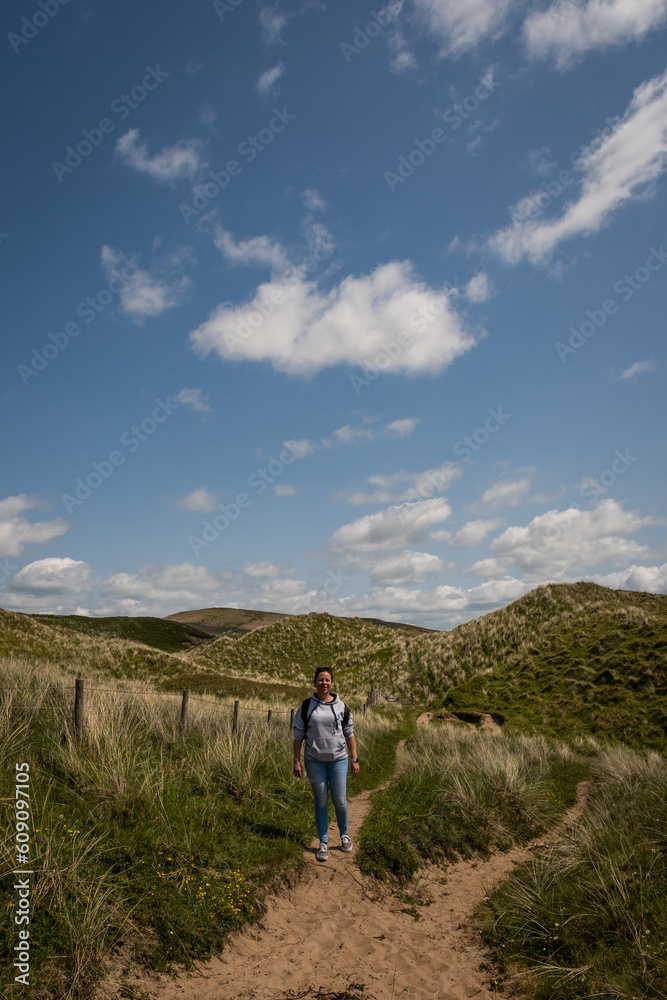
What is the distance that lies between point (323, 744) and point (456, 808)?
364 centimetres

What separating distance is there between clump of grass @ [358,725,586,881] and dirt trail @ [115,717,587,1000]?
20.6 inches

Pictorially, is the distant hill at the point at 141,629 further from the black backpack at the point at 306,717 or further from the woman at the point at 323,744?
the black backpack at the point at 306,717

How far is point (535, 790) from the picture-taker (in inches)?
404

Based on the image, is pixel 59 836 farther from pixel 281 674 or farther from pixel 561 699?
pixel 281 674

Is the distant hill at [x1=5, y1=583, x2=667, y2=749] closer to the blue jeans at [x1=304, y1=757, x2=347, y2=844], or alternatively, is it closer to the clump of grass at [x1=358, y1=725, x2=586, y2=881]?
the clump of grass at [x1=358, y1=725, x2=586, y2=881]

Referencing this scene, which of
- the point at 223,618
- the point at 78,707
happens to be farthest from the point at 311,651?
the point at 223,618

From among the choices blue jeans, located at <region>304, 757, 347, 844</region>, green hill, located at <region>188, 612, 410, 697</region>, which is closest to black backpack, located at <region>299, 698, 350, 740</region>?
blue jeans, located at <region>304, 757, 347, 844</region>

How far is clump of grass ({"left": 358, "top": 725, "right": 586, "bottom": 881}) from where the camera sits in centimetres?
748

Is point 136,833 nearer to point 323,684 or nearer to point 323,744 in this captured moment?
point 323,744

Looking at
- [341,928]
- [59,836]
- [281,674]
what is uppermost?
[59,836]

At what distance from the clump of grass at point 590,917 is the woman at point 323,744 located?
220 centimetres

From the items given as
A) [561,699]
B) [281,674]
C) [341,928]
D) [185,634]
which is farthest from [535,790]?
[185,634]

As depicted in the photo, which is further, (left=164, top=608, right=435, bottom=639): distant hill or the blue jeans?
(left=164, top=608, right=435, bottom=639): distant hill

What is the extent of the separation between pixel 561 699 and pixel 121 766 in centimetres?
2053
